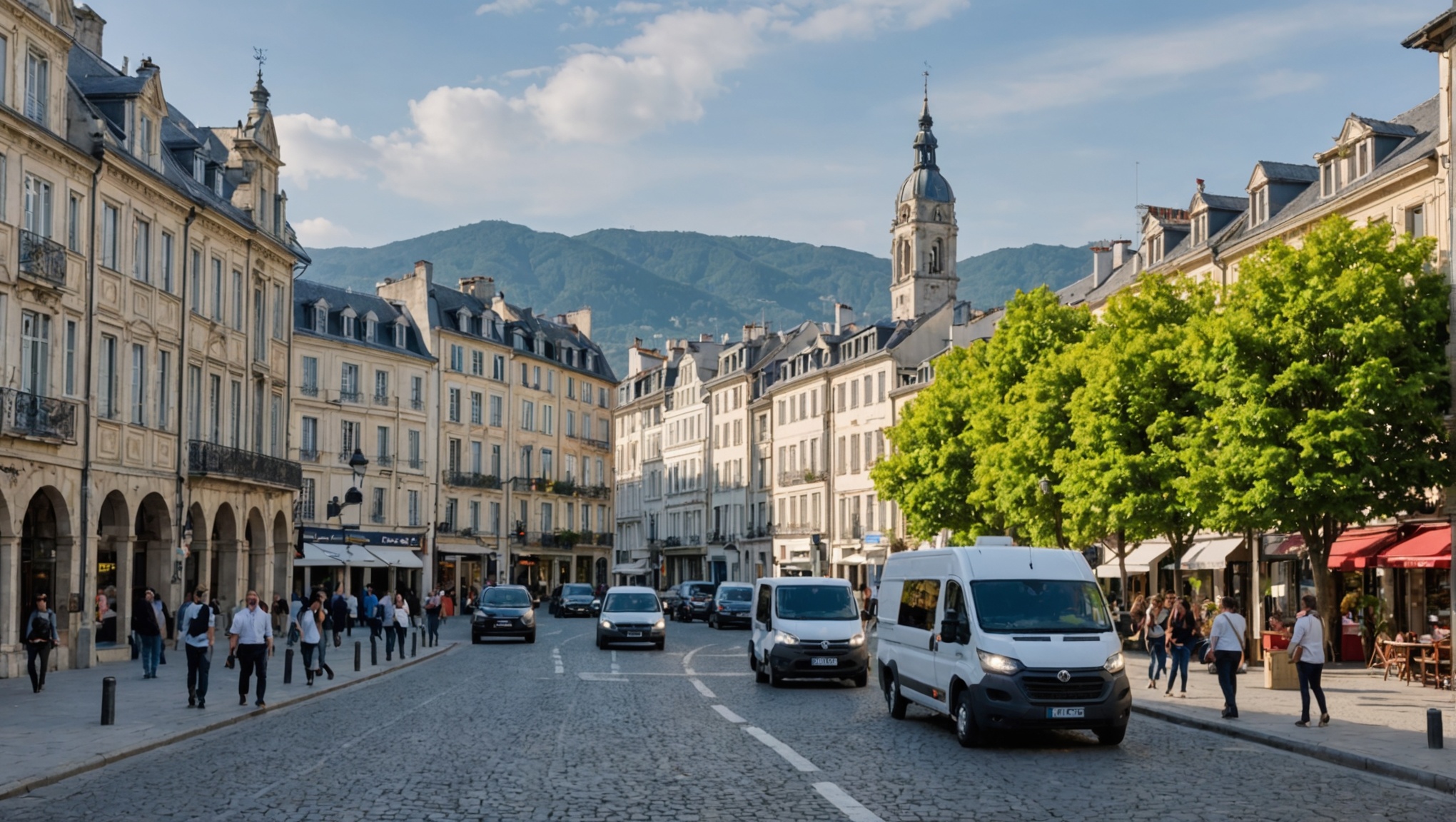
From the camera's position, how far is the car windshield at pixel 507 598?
165ft

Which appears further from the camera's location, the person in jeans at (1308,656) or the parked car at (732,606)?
the parked car at (732,606)

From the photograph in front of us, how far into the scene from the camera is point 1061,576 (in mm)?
19641

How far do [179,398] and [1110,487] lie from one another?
23.7 m

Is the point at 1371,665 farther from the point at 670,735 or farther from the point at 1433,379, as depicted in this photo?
the point at 670,735

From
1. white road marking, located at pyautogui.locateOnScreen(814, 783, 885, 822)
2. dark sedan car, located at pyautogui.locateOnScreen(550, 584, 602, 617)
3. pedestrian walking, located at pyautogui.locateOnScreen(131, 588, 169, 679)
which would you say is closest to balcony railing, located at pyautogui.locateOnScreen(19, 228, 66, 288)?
pedestrian walking, located at pyautogui.locateOnScreen(131, 588, 169, 679)

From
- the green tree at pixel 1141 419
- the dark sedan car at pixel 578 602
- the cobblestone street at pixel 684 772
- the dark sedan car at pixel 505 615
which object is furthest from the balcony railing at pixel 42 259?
the dark sedan car at pixel 578 602

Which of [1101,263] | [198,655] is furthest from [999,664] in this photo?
[1101,263]

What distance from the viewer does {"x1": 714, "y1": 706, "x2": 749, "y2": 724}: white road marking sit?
21828 millimetres

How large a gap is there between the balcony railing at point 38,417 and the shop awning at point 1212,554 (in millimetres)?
30861

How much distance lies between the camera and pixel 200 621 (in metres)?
23.8

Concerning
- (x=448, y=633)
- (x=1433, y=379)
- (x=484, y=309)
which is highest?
(x=484, y=309)

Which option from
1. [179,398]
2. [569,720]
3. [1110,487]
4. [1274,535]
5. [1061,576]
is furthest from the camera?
[1274,535]

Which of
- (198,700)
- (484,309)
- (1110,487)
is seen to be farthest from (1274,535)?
(484,309)

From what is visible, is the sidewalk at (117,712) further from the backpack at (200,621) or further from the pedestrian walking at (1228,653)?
the pedestrian walking at (1228,653)
